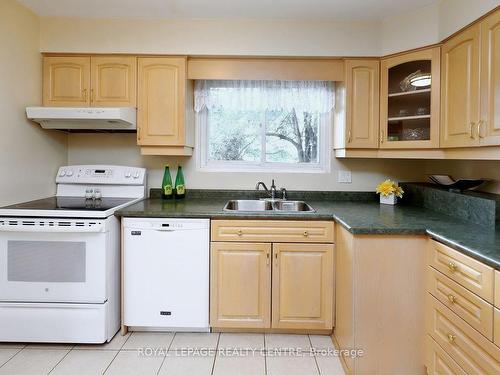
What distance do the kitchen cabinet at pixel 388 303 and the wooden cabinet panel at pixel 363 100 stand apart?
3.28 ft

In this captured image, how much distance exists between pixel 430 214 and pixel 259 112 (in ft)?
5.12

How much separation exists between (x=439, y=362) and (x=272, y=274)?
101cm

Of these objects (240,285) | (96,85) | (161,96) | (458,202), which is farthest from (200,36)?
(458,202)

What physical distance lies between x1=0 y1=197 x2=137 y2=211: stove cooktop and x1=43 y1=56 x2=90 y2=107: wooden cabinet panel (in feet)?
2.36

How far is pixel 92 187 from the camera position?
2.74 m

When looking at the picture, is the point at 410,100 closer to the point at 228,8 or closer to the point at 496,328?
the point at 228,8

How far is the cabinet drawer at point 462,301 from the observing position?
4.14ft

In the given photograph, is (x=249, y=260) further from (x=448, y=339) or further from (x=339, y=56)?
(x=339, y=56)

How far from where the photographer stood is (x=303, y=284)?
2.22 m

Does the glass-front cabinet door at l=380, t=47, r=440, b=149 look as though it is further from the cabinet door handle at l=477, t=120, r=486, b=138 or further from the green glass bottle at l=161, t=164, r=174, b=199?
the green glass bottle at l=161, t=164, r=174, b=199

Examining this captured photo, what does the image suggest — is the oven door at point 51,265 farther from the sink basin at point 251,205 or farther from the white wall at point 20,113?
the sink basin at point 251,205

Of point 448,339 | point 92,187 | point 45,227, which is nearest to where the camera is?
point 448,339

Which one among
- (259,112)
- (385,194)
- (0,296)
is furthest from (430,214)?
(0,296)

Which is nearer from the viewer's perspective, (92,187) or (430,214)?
(430,214)
